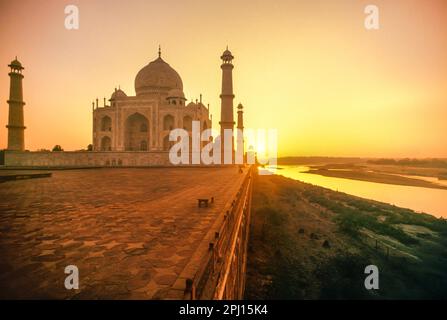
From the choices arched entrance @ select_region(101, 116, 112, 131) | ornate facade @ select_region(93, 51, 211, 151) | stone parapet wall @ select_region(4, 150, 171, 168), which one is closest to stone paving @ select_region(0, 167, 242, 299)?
stone parapet wall @ select_region(4, 150, 171, 168)

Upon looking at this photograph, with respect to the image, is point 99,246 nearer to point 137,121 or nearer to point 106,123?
point 137,121

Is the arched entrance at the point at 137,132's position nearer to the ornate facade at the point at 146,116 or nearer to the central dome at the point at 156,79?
the ornate facade at the point at 146,116

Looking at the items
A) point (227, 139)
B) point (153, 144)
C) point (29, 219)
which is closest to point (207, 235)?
point (29, 219)

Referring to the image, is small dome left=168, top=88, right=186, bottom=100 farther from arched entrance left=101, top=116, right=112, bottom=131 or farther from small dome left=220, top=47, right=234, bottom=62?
arched entrance left=101, top=116, right=112, bottom=131

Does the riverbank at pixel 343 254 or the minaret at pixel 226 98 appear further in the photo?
the minaret at pixel 226 98

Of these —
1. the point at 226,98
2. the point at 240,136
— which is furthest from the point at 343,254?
the point at 240,136

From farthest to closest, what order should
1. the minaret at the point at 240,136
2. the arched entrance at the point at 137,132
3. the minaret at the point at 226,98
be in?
the minaret at the point at 240,136
the arched entrance at the point at 137,132
the minaret at the point at 226,98

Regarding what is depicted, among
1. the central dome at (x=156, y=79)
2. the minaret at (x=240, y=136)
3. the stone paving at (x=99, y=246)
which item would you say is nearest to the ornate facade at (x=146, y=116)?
the central dome at (x=156, y=79)
